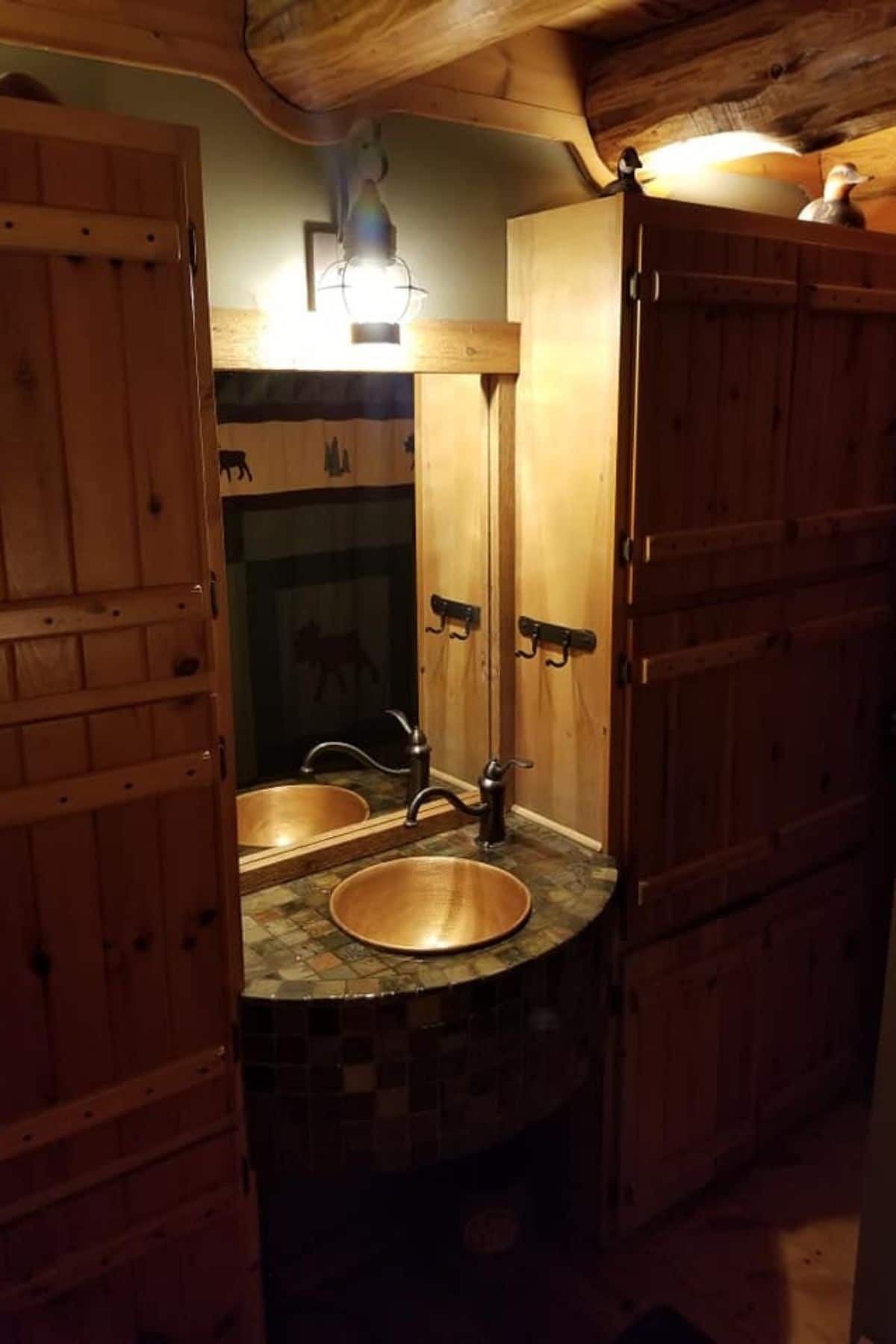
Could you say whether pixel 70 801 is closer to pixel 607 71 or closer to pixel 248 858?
pixel 248 858

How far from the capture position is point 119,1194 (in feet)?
4.99

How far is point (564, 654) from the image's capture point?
2102mm

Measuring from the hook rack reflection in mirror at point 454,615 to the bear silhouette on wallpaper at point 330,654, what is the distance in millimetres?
165

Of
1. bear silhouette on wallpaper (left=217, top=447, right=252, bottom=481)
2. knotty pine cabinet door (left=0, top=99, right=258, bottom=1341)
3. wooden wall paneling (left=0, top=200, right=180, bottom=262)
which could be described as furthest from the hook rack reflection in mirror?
wooden wall paneling (left=0, top=200, right=180, bottom=262)

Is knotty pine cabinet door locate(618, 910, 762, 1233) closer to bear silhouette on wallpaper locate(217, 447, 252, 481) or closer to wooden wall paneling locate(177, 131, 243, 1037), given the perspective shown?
wooden wall paneling locate(177, 131, 243, 1037)

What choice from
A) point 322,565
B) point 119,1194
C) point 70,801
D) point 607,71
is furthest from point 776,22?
point 119,1194

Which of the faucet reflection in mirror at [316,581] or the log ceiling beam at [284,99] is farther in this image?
the faucet reflection in mirror at [316,581]

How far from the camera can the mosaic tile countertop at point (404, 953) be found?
165 cm

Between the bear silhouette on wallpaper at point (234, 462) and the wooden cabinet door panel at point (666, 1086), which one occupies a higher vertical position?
the bear silhouette on wallpaper at point (234, 462)

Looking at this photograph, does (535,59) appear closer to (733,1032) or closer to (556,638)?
(556,638)

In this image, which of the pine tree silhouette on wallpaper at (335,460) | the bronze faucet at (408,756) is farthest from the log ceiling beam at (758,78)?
the bronze faucet at (408,756)

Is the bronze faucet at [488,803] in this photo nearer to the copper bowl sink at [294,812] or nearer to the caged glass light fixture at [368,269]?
the copper bowl sink at [294,812]

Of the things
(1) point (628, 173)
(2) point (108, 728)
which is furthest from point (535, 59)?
(2) point (108, 728)

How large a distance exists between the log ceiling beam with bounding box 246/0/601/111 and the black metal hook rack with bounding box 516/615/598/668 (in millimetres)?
976
